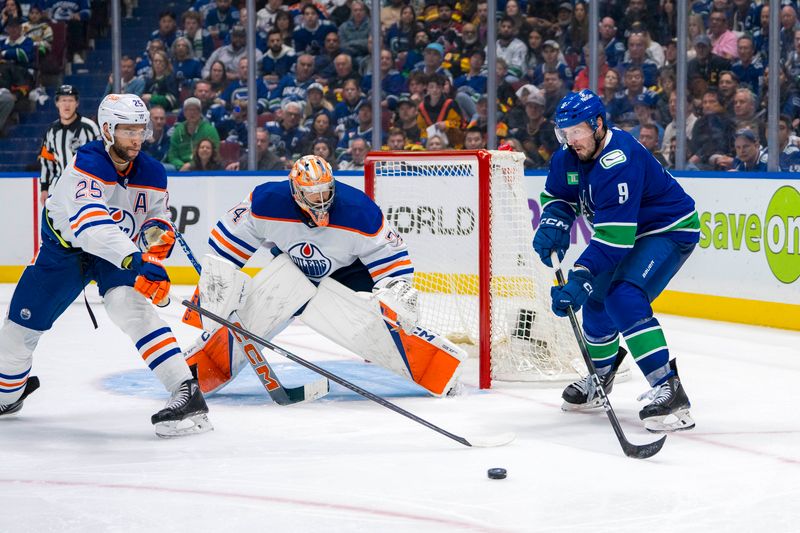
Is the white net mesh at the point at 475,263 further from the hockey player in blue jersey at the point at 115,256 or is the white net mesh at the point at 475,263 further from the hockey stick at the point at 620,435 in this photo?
the hockey player in blue jersey at the point at 115,256

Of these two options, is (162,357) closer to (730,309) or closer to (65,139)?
(65,139)

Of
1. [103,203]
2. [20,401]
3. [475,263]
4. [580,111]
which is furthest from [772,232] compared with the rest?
[20,401]

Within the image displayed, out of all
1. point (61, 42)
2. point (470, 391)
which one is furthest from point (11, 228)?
point (470, 391)

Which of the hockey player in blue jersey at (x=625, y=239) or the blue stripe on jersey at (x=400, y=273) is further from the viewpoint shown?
the blue stripe on jersey at (x=400, y=273)

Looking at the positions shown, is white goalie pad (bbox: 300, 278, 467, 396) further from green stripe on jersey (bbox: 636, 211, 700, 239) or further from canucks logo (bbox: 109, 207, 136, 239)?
green stripe on jersey (bbox: 636, 211, 700, 239)

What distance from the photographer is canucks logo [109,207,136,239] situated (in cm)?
393

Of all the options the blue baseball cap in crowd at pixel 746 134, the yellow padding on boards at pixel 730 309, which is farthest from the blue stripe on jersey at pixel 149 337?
the blue baseball cap in crowd at pixel 746 134

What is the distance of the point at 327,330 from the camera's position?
4445mm

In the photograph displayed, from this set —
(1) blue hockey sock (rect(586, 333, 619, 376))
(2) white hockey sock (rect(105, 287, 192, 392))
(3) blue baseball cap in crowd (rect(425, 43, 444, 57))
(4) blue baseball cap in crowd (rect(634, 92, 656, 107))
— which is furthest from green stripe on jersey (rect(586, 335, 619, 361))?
(3) blue baseball cap in crowd (rect(425, 43, 444, 57))

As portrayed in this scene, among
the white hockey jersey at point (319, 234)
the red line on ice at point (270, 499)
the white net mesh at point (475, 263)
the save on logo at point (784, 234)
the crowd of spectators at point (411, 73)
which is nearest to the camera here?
the red line on ice at point (270, 499)

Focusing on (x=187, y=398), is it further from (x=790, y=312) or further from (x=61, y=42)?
(x=61, y=42)

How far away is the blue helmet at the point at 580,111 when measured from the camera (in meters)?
3.80

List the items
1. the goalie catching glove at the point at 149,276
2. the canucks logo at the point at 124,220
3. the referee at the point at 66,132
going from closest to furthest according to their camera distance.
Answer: the goalie catching glove at the point at 149,276 → the canucks logo at the point at 124,220 → the referee at the point at 66,132

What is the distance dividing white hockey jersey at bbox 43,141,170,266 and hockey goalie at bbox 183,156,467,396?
0.35 m
